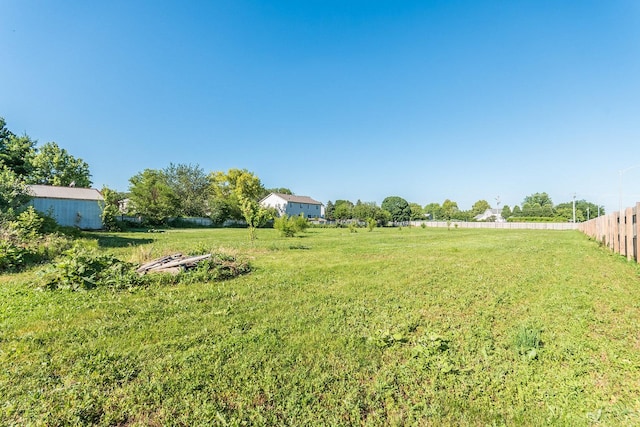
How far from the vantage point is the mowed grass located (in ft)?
7.63

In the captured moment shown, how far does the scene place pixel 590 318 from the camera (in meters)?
4.20

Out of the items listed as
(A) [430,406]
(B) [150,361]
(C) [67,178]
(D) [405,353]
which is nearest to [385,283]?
(D) [405,353]

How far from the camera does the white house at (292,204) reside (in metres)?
60.9

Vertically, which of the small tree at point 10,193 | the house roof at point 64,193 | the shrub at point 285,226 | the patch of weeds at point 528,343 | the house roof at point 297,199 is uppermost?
the house roof at point 297,199

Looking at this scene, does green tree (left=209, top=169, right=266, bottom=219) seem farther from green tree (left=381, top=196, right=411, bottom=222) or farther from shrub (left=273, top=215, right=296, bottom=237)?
shrub (left=273, top=215, right=296, bottom=237)

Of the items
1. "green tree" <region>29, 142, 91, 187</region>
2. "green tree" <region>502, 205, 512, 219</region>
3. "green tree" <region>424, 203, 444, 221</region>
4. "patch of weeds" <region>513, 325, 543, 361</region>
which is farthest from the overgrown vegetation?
"green tree" <region>502, 205, 512, 219</region>

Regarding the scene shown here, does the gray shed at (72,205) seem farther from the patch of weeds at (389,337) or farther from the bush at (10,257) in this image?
the patch of weeds at (389,337)

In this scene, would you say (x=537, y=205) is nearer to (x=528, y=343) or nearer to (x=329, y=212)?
(x=329, y=212)

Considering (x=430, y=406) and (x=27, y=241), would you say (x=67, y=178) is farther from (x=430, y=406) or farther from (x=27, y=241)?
(x=430, y=406)

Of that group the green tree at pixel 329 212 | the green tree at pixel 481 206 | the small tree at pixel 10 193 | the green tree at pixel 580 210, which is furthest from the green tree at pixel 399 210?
the small tree at pixel 10 193

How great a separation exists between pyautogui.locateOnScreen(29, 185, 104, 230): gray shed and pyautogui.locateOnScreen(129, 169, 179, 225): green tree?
10.1 metres

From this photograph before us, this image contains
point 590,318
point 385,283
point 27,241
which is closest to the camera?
point 590,318

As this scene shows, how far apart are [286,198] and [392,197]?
35.5m

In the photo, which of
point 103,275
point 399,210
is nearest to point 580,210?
point 399,210
